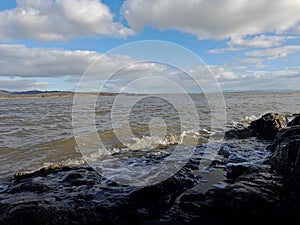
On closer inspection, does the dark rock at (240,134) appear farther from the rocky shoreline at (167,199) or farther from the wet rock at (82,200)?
the wet rock at (82,200)

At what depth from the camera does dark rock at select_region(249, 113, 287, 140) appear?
14.2 meters

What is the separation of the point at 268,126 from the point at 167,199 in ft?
34.1

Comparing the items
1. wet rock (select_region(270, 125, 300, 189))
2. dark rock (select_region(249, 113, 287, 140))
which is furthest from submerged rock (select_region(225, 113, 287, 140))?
wet rock (select_region(270, 125, 300, 189))

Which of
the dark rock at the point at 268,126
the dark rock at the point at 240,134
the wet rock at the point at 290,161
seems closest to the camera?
the wet rock at the point at 290,161

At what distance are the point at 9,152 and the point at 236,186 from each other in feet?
34.4

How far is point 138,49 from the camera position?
7023 mm

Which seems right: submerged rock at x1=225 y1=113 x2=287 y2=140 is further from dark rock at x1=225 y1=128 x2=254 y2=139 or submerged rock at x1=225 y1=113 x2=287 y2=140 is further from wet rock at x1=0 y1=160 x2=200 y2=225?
wet rock at x1=0 y1=160 x2=200 y2=225

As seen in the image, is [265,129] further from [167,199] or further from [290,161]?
[167,199]

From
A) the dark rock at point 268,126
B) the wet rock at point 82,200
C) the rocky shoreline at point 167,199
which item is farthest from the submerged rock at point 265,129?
the wet rock at point 82,200

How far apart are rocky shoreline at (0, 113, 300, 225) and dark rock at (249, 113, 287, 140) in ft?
26.7

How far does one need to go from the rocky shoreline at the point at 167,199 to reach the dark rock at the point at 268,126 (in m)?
8.14

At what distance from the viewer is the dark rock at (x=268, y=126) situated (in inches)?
560

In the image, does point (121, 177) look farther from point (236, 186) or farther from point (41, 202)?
point (236, 186)

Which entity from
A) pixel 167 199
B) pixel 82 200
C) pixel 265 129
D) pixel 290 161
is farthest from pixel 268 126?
pixel 82 200
